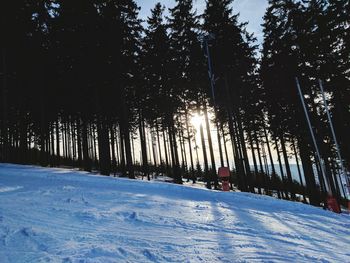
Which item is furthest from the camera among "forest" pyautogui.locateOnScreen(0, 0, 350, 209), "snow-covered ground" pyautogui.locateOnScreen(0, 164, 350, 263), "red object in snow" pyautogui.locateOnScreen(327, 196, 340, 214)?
"forest" pyautogui.locateOnScreen(0, 0, 350, 209)

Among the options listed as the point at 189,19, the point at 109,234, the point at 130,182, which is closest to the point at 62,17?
the point at 189,19

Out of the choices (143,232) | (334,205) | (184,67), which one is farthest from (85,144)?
(334,205)

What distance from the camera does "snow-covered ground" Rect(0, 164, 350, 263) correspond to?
3.10m

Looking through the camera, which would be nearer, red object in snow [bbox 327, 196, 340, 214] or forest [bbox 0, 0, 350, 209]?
red object in snow [bbox 327, 196, 340, 214]

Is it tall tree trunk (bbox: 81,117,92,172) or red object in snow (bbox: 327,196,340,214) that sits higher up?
tall tree trunk (bbox: 81,117,92,172)

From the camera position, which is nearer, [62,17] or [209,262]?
[209,262]

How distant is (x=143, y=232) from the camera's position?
3.96 metres

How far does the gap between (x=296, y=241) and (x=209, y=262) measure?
2.08 metres

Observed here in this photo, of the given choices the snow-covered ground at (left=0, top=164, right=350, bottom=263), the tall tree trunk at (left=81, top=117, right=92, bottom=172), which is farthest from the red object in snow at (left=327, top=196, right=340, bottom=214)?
the tall tree trunk at (left=81, top=117, right=92, bottom=172)

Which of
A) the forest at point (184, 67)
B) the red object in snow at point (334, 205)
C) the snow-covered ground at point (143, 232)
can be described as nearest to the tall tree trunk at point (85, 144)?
the forest at point (184, 67)

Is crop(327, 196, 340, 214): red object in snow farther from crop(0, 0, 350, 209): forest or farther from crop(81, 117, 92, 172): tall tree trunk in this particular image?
crop(81, 117, 92, 172): tall tree trunk

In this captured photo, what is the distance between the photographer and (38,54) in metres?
17.5

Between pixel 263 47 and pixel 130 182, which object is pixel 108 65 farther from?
pixel 263 47

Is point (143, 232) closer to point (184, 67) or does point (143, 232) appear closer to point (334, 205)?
point (334, 205)
